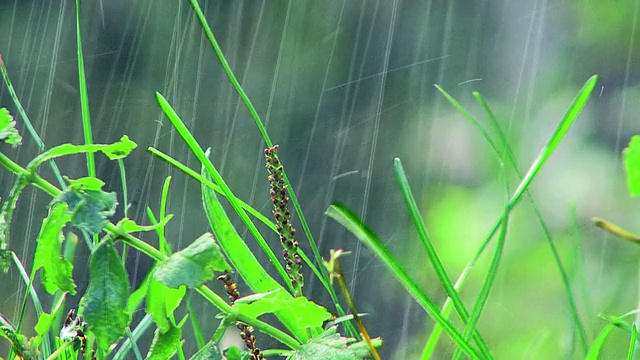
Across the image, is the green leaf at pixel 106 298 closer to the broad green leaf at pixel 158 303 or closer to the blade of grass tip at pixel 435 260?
the broad green leaf at pixel 158 303

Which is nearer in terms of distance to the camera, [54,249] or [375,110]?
[54,249]

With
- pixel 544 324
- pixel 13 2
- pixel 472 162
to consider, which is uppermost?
pixel 13 2

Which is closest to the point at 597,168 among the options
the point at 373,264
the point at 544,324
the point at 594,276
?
the point at 594,276

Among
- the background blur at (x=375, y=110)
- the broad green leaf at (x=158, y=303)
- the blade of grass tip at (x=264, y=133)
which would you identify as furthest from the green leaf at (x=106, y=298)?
the background blur at (x=375, y=110)

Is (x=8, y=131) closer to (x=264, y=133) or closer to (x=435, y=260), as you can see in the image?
(x=264, y=133)

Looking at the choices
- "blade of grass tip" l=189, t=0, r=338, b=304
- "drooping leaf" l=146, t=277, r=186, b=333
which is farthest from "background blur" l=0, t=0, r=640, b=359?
"drooping leaf" l=146, t=277, r=186, b=333

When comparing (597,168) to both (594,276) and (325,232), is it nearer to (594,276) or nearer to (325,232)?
(594,276)

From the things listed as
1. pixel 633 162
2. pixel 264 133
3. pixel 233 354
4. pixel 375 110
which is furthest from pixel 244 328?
pixel 375 110
